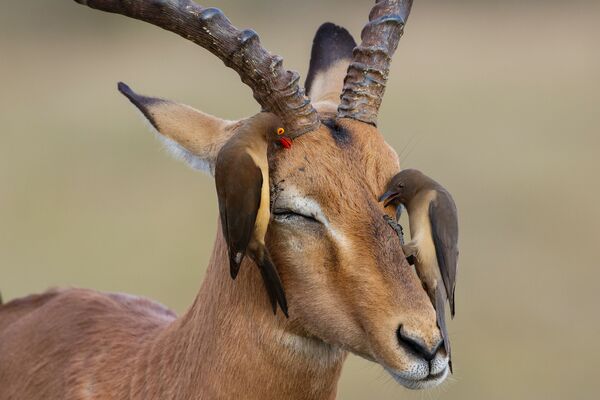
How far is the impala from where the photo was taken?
5434mm

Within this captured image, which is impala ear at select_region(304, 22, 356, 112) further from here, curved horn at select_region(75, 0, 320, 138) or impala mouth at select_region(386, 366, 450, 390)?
impala mouth at select_region(386, 366, 450, 390)

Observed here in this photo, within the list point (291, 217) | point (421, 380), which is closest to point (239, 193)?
point (291, 217)

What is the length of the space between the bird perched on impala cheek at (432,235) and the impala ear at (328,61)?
1476 millimetres

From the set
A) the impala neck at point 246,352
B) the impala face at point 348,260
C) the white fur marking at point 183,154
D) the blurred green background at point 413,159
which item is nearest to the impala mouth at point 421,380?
the impala face at point 348,260

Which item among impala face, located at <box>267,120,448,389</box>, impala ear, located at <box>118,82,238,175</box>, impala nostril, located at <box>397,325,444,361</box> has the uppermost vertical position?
impala ear, located at <box>118,82,238,175</box>

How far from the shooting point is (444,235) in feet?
18.4

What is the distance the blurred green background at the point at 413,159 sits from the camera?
47.1 feet

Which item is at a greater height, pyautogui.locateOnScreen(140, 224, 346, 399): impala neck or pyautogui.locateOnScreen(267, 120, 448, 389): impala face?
pyautogui.locateOnScreen(267, 120, 448, 389): impala face

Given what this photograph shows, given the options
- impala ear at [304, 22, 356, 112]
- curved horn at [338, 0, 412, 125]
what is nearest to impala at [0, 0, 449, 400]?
curved horn at [338, 0, 412, 125]

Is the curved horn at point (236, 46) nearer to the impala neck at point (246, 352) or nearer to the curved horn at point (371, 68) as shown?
the curved horn at point (371, 68)

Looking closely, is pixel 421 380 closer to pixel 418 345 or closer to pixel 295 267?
pixel 418 345

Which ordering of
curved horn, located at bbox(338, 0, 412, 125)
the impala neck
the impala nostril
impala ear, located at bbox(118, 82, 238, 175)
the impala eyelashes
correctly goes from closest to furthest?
1. the impala nostril
2. the impala eyelashes
3. the impala neck
4. impala ear, located at bbox(118, 82, 238, 175)
5. curved horn, located at bbox(338, 0, 412, 125)

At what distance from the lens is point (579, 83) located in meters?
22.8

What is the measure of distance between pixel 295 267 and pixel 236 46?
110 cm
